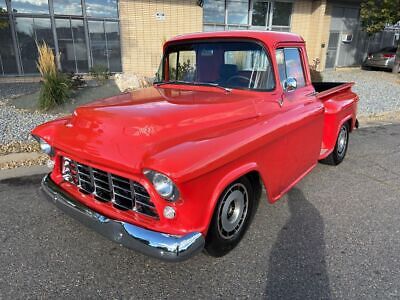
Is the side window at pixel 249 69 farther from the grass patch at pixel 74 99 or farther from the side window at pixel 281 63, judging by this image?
the grass patch at pixel 74 99

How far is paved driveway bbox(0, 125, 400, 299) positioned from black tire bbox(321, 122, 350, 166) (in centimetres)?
96

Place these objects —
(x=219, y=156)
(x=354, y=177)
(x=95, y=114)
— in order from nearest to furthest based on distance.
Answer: (x=219, y=156)
(x=95, y=114)
(x=354, y=177)

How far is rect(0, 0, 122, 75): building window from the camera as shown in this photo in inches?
454

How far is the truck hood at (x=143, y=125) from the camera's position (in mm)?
2355

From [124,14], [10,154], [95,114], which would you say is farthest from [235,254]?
[124,14]

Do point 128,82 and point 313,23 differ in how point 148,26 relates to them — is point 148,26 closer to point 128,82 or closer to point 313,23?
point 128,82

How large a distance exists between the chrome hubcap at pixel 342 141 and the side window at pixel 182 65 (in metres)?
2.59

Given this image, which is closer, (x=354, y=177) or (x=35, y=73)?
(x=354, y=177)

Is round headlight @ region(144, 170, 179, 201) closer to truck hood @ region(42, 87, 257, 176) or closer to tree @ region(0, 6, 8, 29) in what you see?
truck hood @ region(42, 87, 257, 176)

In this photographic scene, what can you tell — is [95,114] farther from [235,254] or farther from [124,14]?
[124,14]

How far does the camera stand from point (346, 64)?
1934cm

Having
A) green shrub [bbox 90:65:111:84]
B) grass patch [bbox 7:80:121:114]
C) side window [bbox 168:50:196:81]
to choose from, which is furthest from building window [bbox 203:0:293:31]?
side window [bbox 168:50:196:81]

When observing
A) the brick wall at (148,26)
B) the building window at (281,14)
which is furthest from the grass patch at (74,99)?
the building window at (281,14)

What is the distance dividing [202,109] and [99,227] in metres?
1.30
